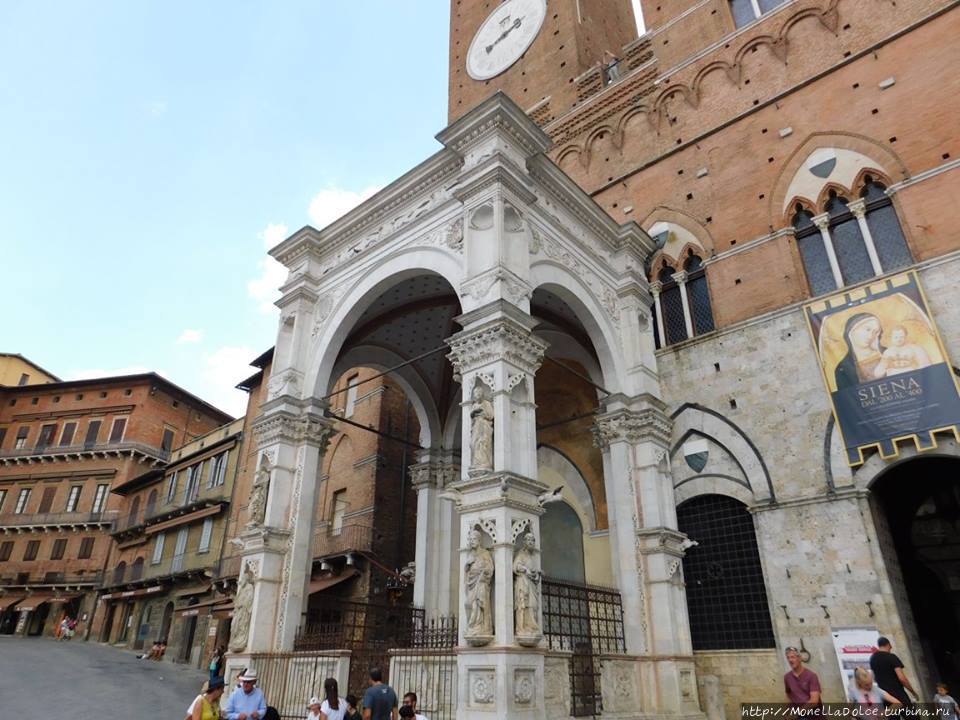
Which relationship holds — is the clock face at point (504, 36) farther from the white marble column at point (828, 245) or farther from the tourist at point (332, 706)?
the tourist at point (332, 706)

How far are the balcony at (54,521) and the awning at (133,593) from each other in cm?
379

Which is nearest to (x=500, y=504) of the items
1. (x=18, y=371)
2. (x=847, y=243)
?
(x=847, y=243)

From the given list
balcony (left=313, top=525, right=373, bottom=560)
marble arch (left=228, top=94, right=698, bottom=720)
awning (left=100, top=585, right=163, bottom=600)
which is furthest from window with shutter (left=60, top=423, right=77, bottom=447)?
marble arch (left=228, top=94, right=698, bottom=720)

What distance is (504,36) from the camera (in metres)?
22.4

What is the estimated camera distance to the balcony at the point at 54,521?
104 ft

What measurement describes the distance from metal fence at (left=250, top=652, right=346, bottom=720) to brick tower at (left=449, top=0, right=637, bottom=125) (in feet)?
49.8

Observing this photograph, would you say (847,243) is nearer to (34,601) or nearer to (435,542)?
(435,542)

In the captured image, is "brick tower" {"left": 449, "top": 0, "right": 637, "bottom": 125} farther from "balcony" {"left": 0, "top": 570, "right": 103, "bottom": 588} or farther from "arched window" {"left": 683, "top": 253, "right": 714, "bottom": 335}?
"balcony" {"left": 0, "top": 570, "right": 103, "bottom": 588}

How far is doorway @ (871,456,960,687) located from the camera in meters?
9.81

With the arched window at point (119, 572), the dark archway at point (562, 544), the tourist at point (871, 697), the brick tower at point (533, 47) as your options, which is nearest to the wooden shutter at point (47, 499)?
the arched window at point (119, 572)

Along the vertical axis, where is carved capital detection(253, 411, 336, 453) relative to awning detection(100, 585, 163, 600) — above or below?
above

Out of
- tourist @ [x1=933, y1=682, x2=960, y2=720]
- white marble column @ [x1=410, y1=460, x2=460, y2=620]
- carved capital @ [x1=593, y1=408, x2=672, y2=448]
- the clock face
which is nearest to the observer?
tourist @ [x1=933, y1=682, x2=960, y2=720]

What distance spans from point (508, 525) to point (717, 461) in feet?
17.6

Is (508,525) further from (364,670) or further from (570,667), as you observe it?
(364,670)
